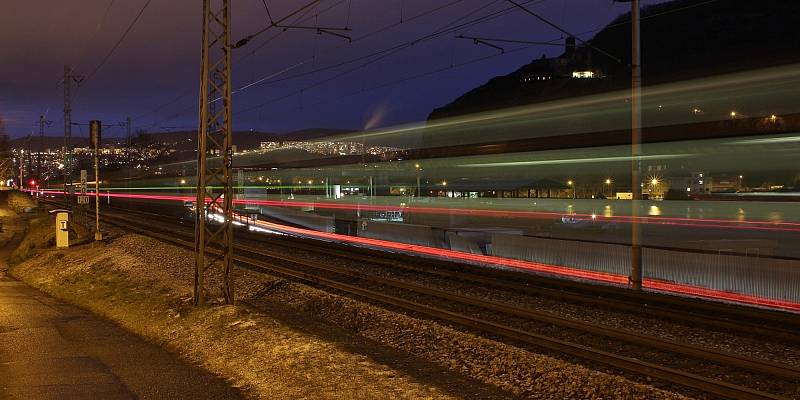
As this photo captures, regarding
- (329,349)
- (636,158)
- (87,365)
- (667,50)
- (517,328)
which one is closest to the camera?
(87,365)

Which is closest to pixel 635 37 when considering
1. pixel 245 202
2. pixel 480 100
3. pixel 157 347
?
pixel 157 347

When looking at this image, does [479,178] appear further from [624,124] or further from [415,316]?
[415,316]

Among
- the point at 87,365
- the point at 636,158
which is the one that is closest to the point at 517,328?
the point at 87,365

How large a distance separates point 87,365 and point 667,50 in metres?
58.8

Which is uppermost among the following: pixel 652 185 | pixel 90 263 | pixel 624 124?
pixel 624 124

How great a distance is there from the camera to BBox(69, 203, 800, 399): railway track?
8102 millimetres

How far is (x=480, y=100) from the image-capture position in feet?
202

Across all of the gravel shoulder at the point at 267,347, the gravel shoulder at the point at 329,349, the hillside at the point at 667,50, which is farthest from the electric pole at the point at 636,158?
the hillside at the point at 667,50

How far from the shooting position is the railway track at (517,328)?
319 inches

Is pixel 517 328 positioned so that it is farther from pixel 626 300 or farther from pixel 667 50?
pixel 667 50

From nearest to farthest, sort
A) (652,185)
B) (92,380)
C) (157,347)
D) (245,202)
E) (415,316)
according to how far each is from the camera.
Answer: (92,380), (157,347), (415,316), (652,185), (245,202)

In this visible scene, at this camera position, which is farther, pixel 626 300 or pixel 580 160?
pixel 580 160

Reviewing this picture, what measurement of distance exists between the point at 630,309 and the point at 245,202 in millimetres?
41563

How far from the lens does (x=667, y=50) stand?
59.3 meters
